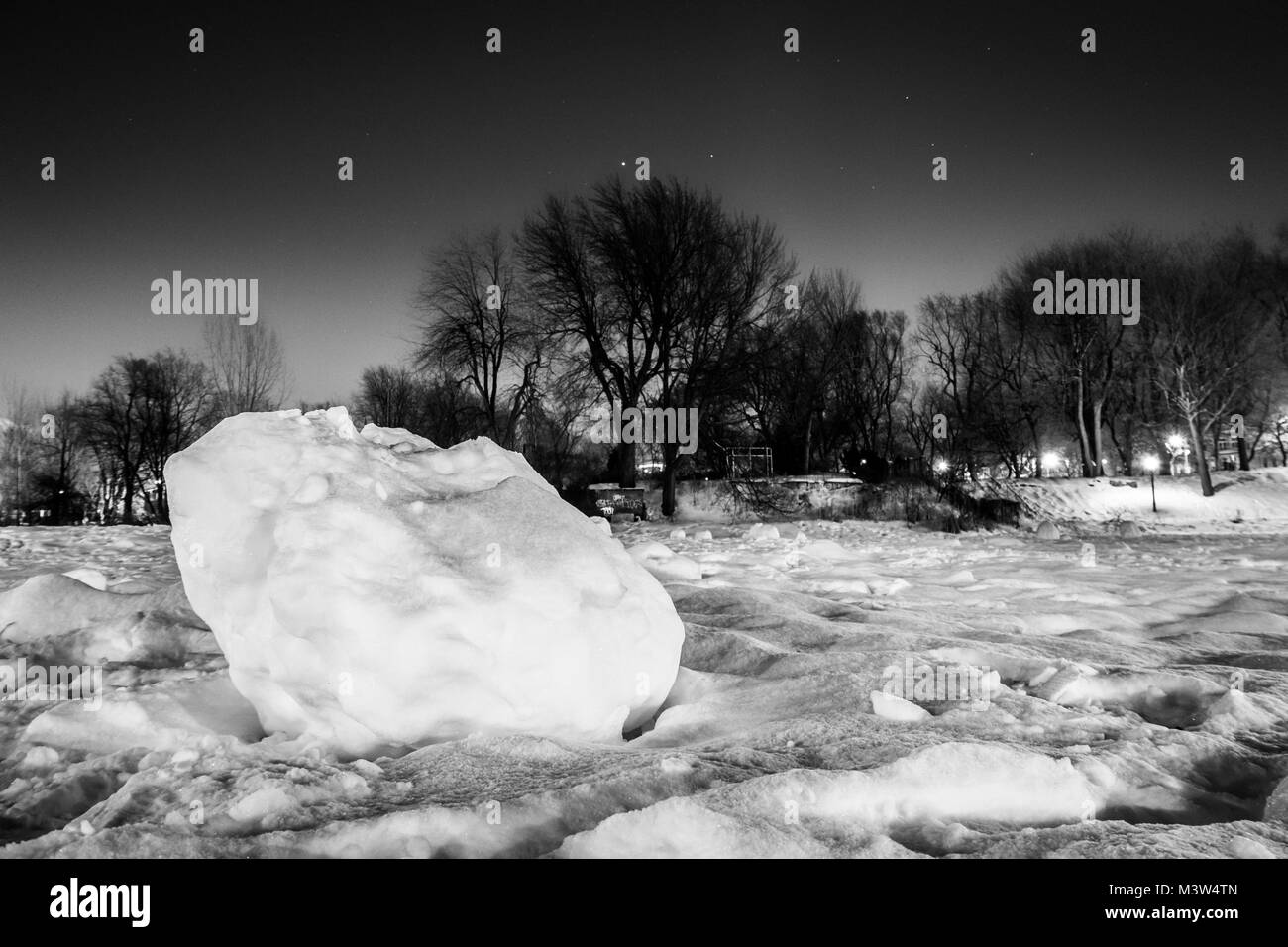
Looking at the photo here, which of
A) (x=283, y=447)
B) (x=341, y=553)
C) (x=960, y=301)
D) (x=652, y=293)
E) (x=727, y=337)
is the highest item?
(x=960, y=301)

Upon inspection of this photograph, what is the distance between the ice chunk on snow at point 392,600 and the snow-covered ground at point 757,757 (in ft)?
0.67

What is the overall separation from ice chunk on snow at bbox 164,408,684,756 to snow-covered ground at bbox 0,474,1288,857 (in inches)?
8.0

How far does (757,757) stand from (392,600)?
1584 mm

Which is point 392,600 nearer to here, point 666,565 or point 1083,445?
point 666,565

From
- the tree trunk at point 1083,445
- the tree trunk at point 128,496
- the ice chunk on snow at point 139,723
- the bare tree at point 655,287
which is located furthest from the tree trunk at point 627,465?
the tree trunk at point 1083,445

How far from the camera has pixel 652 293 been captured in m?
22.4

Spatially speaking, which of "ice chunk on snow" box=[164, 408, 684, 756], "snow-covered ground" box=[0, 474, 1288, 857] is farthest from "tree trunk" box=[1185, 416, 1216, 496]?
"ice chunk on snow" box=[164, 408, 684, 756]

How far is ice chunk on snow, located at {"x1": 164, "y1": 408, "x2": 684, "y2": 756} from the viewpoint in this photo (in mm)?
3033

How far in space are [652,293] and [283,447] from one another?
1977 centimetres

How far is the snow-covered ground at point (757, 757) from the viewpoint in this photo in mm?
2213

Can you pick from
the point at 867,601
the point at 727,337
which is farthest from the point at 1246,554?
the point at 727,337

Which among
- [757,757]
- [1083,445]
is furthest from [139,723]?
[1083,445]

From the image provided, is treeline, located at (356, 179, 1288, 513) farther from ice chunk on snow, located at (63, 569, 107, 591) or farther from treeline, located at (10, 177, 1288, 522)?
ice chunk on snow, located at (63, 569, 107, 591)
